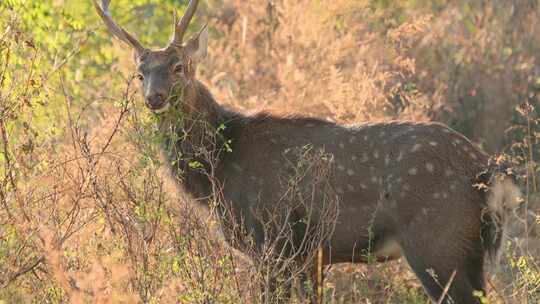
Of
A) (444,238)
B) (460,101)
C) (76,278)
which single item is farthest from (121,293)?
(460,101)

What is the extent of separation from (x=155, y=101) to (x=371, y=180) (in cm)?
180

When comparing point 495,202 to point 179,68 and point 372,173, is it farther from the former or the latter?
point 179,68

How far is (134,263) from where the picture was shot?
20.1 ft

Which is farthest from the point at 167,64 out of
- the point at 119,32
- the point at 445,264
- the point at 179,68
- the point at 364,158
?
the point at 445,264

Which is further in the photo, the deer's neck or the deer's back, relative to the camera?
the deer's neck

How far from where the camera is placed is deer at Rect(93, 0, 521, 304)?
7.09 meters

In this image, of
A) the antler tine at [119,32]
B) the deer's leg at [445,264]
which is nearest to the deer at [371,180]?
Answer: the deer's leg at [445,264]

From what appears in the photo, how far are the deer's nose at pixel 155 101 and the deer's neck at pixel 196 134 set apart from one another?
0.30ft

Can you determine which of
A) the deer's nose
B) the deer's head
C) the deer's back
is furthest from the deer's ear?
the deer's back

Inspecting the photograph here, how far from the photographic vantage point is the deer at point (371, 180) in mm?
7090

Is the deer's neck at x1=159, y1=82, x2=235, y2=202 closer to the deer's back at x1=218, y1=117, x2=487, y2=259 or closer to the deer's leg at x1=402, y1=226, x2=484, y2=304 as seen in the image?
the deer's back at x1=218, y1=117, x2=487, y2=259

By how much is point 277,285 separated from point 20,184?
210 cm

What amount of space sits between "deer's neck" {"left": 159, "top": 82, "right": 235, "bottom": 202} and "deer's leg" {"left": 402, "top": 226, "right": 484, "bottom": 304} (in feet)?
5.65

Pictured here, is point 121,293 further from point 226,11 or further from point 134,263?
point 226,11
